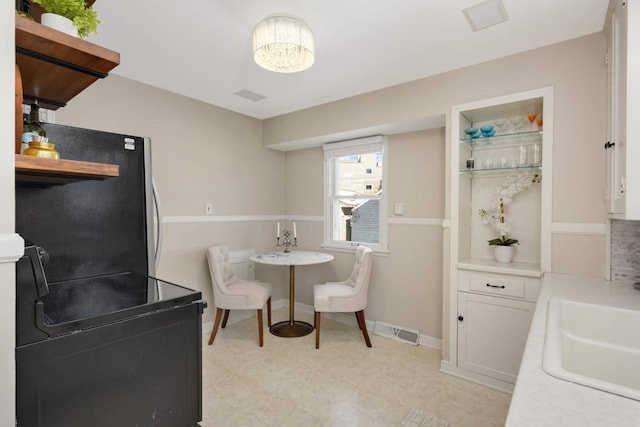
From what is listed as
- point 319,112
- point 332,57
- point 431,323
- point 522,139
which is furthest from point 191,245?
point 522,139

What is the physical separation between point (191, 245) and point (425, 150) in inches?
98.5

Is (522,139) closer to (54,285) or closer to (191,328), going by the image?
(191,328)

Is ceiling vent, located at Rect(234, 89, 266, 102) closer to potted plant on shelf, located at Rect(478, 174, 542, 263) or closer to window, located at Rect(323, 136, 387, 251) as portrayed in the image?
window, located at Rect(323, 136, 387, 251)

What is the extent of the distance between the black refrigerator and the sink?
1175 millimetres

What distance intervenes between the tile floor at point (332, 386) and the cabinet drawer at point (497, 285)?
70cm

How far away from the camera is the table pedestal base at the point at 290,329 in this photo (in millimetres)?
3295

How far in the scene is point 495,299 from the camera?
235 centimetres

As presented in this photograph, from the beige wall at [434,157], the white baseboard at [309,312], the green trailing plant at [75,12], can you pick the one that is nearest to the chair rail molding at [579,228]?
the beige wall at [434,157]

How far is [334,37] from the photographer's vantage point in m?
2.11

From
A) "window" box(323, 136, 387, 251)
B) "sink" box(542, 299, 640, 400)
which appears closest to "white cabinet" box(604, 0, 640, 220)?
"sink" box(542, 299, 640, 400)

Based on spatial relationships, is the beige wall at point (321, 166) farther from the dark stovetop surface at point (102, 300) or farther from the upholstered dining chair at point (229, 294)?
the dark stovetop surface at point (102, 300)

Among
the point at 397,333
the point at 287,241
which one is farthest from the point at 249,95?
the point at 397,333

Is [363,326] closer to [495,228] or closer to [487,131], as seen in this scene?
[495,228]

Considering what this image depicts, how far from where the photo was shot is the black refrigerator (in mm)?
862
